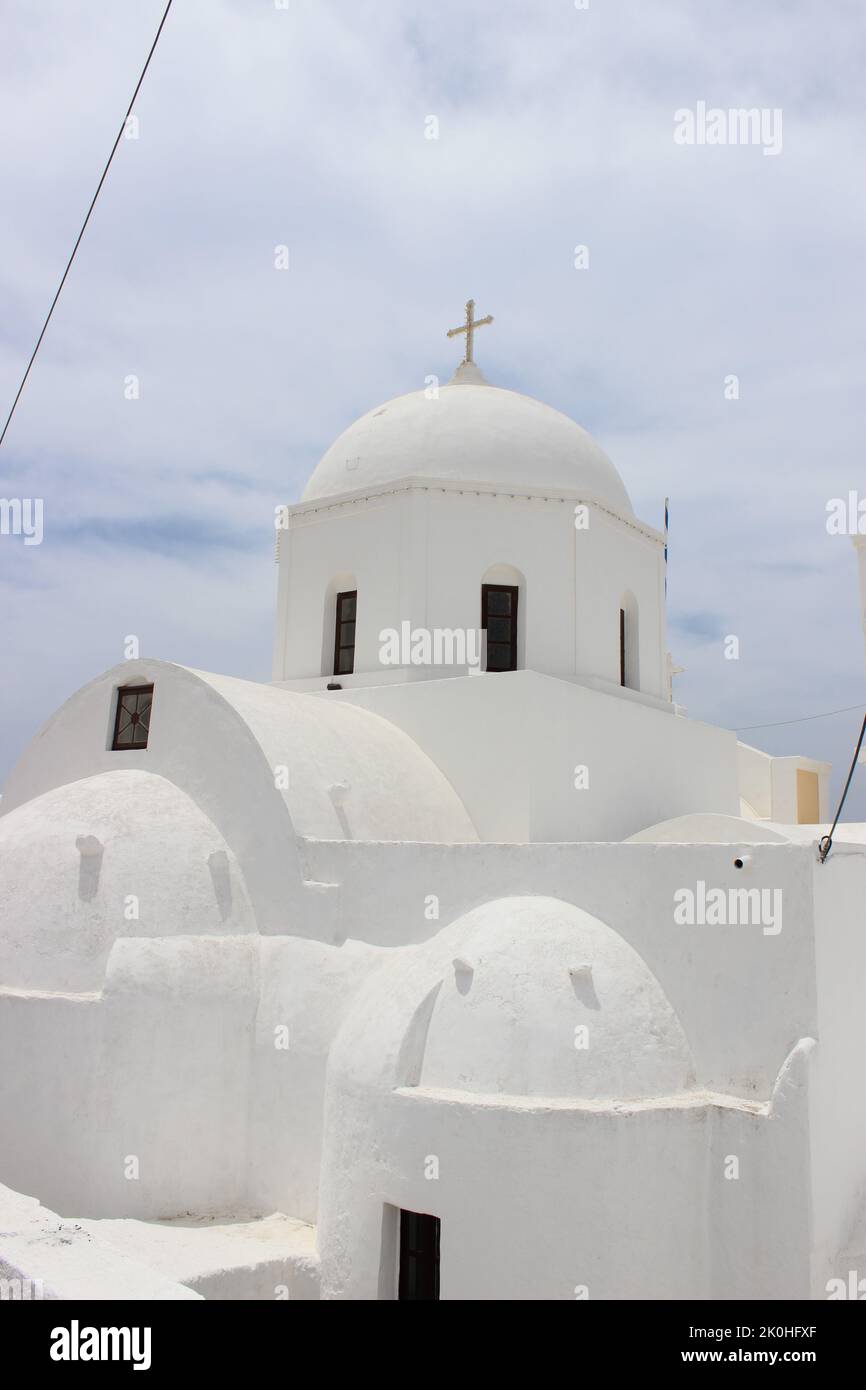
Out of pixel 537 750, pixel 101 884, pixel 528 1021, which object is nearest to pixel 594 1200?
pixel 528 1021

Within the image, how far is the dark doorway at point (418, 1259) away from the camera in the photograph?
7230mm

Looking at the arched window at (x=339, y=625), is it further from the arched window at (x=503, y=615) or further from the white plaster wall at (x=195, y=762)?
the white plaster wall at (x=195, y=762)

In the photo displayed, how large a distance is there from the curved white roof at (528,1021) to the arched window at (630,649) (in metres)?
6.16

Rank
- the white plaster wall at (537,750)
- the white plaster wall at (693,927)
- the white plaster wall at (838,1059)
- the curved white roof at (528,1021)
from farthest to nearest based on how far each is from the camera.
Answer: the white plaster wall at (537,750) < the white plaster wall at (693,927) < the white plaster wall at (838,1059) < the curved white roof at (528,1021)

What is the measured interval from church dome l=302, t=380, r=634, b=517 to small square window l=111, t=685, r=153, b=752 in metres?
3.98

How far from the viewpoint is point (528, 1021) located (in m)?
7.11

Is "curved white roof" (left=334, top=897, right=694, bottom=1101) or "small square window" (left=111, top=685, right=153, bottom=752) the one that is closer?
"curved white roof" (left=334, top=897, right=694, bottom=1101)

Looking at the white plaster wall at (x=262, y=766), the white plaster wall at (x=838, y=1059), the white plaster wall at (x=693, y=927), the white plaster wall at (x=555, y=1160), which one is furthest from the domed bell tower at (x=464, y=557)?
the white plaster wall at (x=555, y=1160)

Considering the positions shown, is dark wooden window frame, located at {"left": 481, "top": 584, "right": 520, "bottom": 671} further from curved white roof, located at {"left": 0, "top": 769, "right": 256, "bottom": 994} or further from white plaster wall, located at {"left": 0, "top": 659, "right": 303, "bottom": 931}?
curved white roof, located at {"left": 0, "top": 769, "right": 256, "bottom": 994}

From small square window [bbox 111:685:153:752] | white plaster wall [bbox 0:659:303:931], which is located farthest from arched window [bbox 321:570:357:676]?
white plaster wall [bbox 0:659:303:931]

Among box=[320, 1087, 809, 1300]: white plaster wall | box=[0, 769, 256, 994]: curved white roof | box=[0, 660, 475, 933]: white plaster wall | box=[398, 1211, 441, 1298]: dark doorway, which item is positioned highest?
box=[0, 660, 475, 933]: white plaster wall

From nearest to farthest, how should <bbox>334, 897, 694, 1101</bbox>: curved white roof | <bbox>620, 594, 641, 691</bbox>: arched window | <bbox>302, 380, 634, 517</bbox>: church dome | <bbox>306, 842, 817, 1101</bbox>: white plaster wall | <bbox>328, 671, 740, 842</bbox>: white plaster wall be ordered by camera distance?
1. <bbox>334, 897, 694, 1101</bbox>: curved white roof
2. <bbox>306, 842, 817, 1101</bbox>: white plaster wall
3. <bbox>328, 671, 740, 842</bbox>: white plaster wall
4. <bbox>302, 380, 634, 517</bbox>: church dome
5. <bbox>620, 594, 641, 691</bbox>: arched window

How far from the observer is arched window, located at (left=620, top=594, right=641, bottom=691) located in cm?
1370
